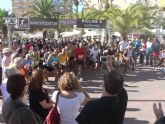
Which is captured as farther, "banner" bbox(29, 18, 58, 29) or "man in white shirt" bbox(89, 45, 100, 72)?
"banner" bbox(29, 18, 58, 29)

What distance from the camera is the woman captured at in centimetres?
553

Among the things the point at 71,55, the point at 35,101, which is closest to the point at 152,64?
the point at 71,55

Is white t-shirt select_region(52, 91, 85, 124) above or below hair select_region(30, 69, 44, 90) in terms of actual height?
below

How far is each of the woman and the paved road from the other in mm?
3912

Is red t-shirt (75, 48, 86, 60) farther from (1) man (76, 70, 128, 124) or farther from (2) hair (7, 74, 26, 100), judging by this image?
(2) hair (7, 74, 26, 100)

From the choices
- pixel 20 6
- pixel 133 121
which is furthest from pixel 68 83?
pixel 20 6

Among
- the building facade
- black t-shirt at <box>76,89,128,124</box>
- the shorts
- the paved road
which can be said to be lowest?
the paved road

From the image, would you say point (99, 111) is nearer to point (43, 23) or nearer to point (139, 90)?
point (139, 90)

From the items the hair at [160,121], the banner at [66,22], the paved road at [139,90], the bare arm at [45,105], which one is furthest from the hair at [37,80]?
the banner at [66,22]

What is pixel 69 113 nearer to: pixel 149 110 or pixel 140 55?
pixel 149 110

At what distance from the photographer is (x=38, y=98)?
554 cm

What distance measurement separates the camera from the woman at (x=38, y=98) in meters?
5.53

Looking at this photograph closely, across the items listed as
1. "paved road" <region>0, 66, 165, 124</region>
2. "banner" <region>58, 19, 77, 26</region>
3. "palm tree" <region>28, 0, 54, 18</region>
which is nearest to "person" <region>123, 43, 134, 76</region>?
"paved road" <region>0, 66, 165, 124</region>

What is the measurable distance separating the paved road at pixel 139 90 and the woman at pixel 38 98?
3.91 m
